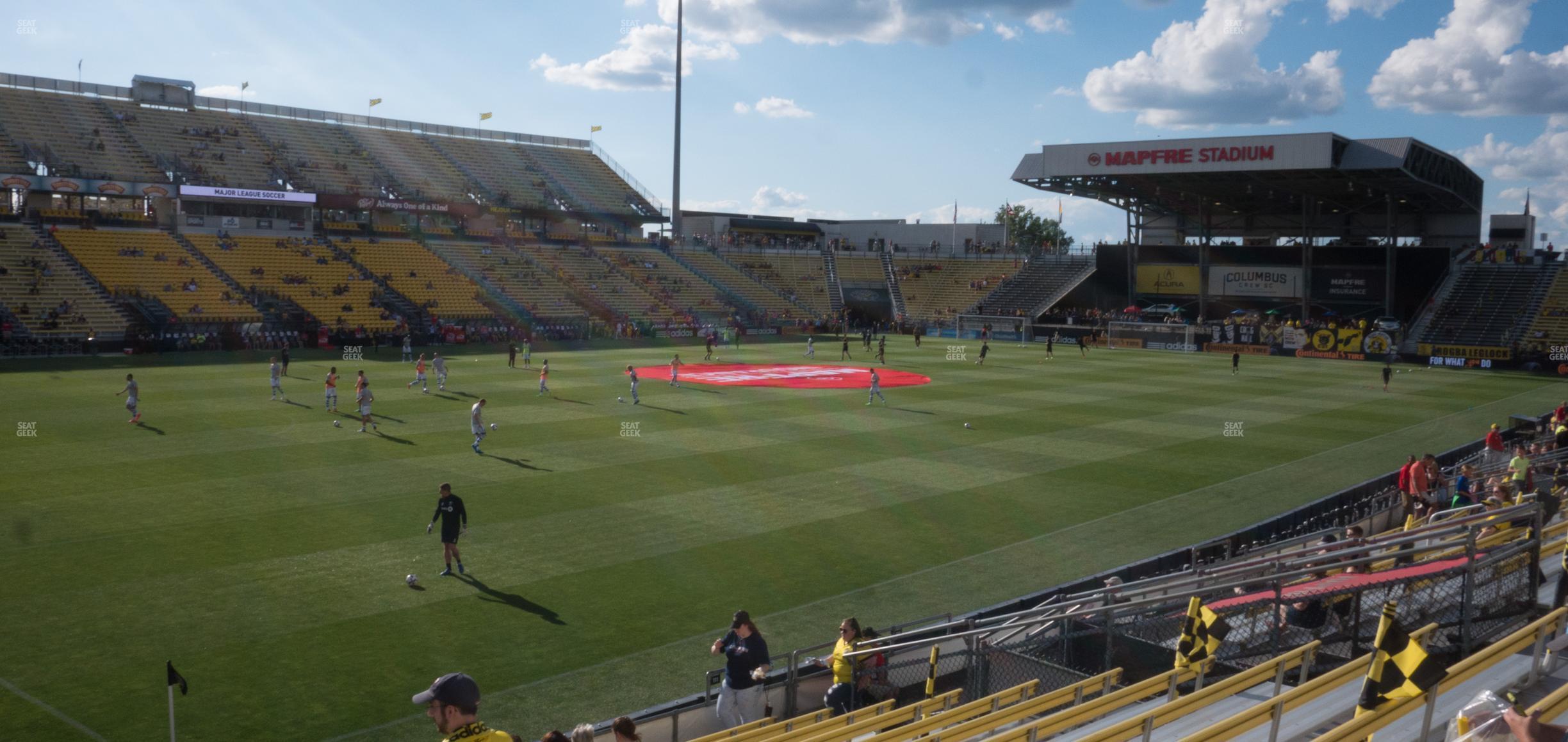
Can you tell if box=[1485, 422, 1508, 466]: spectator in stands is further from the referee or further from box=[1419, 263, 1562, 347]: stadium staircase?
box=[1419, 263, 1562, 347]: stadium staircase

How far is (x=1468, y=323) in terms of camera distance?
61.4 m

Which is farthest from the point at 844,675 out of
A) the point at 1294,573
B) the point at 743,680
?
the point at 1294,573

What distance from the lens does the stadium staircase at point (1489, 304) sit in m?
59.7

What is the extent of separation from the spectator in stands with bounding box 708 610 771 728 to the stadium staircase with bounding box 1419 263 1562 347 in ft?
201

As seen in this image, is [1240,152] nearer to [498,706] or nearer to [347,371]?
[347,371]

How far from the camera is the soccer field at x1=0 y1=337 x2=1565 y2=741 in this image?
39.5 feet

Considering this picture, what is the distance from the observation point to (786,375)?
45688 millimetres

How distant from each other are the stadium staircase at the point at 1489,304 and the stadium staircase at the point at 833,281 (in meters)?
43.1

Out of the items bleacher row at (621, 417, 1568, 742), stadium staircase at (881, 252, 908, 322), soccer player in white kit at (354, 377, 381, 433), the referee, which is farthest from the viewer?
stadium staircase at (881, 252, 908, 322)

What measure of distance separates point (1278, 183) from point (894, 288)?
34925 mm

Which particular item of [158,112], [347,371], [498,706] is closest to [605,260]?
[158,112]

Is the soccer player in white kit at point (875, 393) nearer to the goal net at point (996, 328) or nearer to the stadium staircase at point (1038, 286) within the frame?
the goal net at point (996, 328)

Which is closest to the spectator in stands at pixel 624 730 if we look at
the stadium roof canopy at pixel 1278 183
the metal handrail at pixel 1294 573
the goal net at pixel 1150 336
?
the metal handrail at pixel 1294 573

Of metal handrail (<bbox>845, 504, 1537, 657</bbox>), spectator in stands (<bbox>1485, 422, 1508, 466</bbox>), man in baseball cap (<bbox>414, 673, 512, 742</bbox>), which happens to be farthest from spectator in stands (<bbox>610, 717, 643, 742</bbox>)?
spectator in stands (<bbox>1485, 422, 1508, 466</bbox>)
